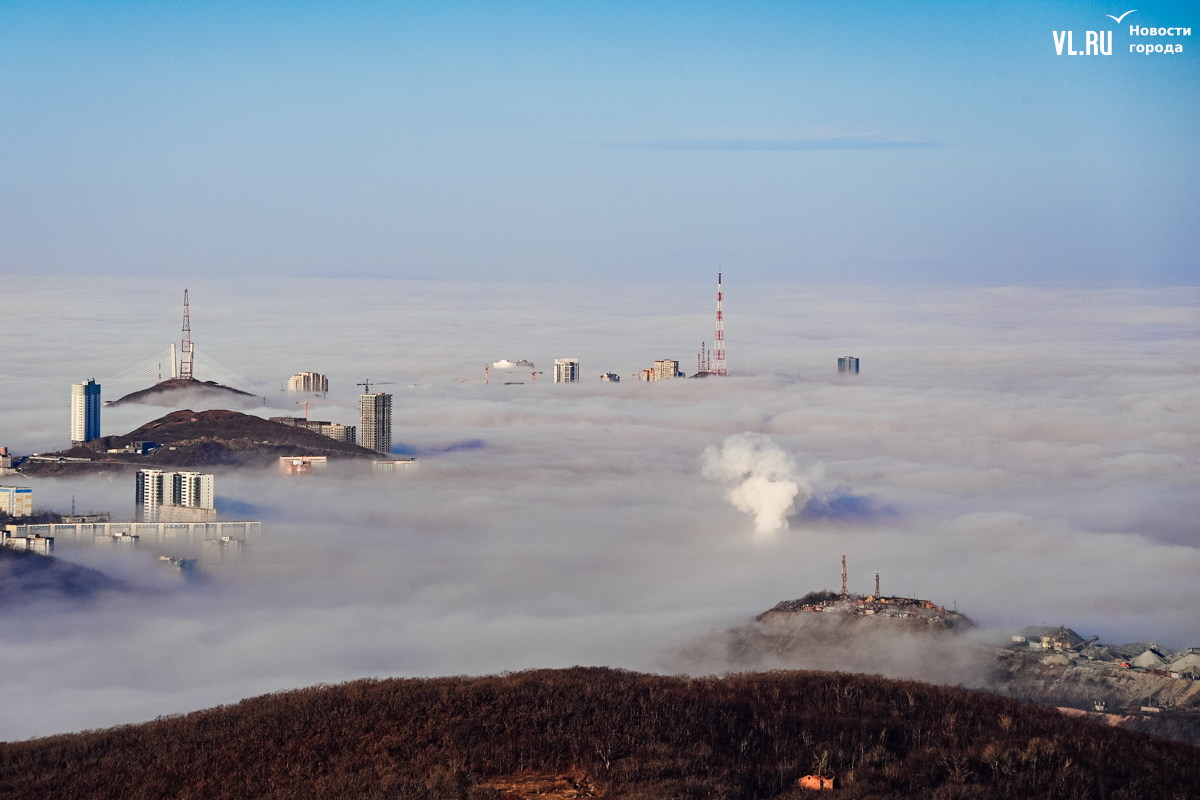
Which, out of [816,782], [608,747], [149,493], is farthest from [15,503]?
[816,782]

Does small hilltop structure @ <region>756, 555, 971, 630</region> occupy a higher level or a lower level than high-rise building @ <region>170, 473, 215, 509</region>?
lower

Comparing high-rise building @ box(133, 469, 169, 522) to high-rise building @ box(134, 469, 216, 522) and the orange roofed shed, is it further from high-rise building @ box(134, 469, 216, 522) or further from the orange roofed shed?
the orange roofed shed

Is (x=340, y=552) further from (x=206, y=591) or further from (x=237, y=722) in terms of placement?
(x=237, y=722)

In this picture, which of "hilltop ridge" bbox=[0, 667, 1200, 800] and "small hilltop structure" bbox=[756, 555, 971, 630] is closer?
Answer: "hilltop ridge" bbox=[0, 667, 1200, 800]

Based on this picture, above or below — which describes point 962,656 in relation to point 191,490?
below

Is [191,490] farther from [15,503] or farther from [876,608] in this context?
→ [876,608]

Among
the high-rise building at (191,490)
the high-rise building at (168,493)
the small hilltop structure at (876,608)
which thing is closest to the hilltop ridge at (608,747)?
the small hilltop structure at (876,608)

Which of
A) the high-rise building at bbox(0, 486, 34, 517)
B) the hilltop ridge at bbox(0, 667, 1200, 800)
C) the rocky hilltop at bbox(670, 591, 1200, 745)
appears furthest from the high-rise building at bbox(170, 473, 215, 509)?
the hilltop ridge at bbox(0, 667, 1200, 800)
